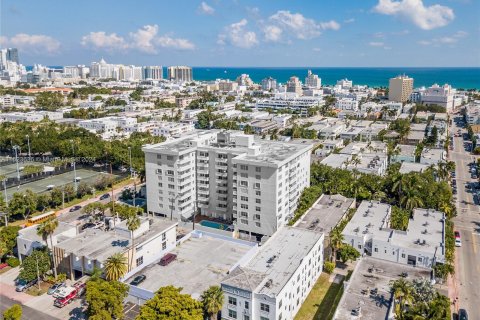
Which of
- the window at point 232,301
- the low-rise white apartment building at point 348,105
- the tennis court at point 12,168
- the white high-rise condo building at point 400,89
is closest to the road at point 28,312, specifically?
the window at point 232,301

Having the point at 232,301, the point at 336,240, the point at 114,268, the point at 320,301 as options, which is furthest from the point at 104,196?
the point at 320,301

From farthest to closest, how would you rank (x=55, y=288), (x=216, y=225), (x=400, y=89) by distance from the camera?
1. (x=400, y=89)
2. (x=216, y=225)
3. (x=55, y=288)

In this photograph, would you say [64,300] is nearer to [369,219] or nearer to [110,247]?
[110,247]

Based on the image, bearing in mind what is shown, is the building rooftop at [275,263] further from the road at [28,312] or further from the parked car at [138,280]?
the road at [28,312]

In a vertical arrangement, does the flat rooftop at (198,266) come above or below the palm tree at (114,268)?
below

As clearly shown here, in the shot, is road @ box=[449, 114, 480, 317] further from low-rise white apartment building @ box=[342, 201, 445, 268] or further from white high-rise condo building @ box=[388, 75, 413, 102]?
white high-rise condo building @ box=[388, 75, 413, 102]

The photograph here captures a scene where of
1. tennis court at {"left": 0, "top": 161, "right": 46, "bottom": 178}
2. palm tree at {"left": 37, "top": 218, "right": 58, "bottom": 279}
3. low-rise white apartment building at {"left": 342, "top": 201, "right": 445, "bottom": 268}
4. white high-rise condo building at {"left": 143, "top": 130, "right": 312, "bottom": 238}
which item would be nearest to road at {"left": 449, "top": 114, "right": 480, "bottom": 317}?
low-rise white apartment building at {"left": 342, "top": 201, "right": 445, "bottom": 268}
